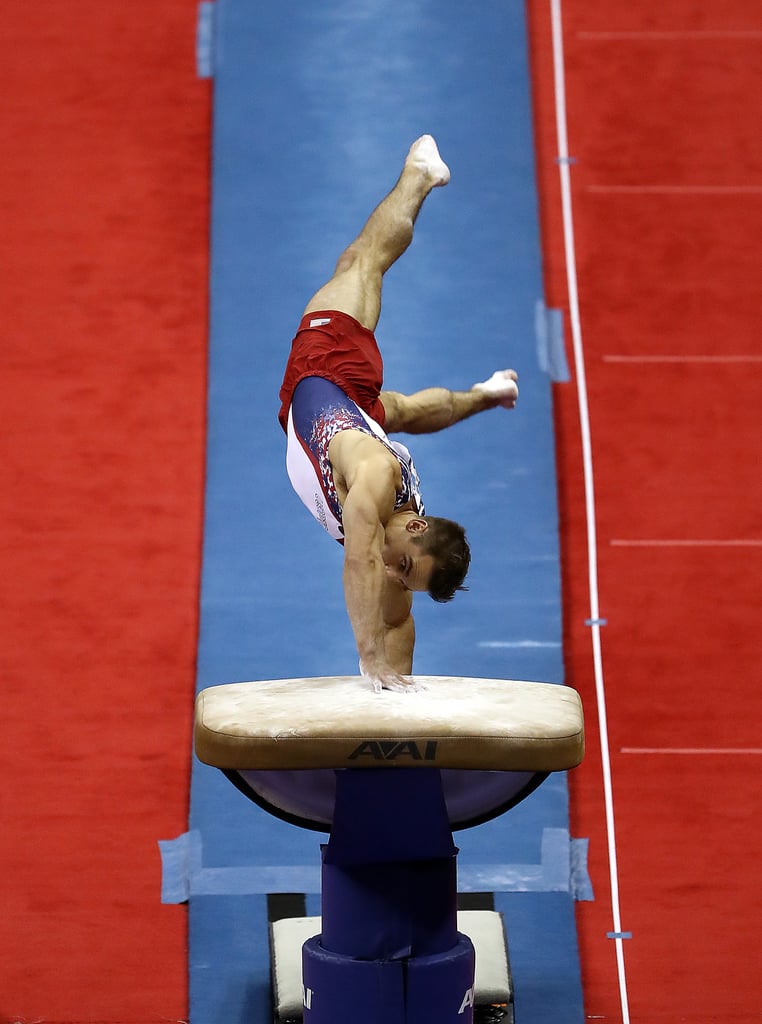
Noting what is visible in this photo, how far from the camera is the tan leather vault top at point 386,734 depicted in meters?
3.02

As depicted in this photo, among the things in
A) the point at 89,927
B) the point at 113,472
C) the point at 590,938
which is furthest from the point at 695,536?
the point at 89,927

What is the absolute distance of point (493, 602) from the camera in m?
4.94

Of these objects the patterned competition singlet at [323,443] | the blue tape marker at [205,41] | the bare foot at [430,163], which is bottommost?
the patterned competition singlet at [323,443]

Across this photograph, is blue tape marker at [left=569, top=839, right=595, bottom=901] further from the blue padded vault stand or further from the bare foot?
the bare foot

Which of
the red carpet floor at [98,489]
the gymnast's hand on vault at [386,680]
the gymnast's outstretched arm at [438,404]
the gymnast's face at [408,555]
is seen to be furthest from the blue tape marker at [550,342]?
the gymnast's hand on vault at [386,680]

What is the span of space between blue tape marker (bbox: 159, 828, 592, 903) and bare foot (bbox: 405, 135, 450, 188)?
6.29 ft

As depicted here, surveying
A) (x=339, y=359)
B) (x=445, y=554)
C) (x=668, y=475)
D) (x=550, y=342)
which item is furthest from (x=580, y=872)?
(x=550, y=342)

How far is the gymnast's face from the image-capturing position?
11.4 ft

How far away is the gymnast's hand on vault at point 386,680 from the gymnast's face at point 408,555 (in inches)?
9.5

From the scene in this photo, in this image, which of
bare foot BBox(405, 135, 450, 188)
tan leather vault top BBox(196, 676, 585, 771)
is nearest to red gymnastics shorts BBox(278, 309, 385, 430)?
bare foot BBox(405, 135, 450, 188)

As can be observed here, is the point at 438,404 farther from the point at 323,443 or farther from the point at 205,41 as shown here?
the point at 205,41

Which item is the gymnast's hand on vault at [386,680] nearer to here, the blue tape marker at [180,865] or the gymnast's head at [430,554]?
the gymnast's head at [430,554]

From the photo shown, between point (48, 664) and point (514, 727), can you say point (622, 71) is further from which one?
point (514, 727)

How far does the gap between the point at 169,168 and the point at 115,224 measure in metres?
0.38
